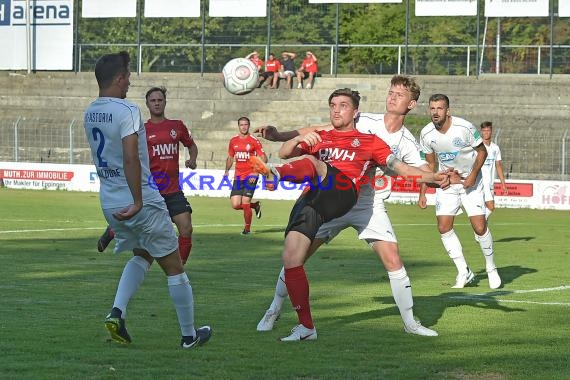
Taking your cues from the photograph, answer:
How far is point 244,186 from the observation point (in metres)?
23.4

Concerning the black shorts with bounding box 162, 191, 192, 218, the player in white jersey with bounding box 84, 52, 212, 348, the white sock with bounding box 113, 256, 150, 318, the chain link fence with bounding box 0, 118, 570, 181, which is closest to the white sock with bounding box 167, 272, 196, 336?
the player in white jersey with bounding box 84, 52, 212, 348

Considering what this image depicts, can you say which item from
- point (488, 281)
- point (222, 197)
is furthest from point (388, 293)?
point (222, 197)

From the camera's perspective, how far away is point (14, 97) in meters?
49.0

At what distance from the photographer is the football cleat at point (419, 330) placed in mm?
9852

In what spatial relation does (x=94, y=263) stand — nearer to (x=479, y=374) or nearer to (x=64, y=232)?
(x=64, y=232)

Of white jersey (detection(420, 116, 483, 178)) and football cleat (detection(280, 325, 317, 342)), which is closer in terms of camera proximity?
football cleat (detection(280, 325, 317, 342))

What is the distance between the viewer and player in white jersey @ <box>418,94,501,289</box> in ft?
46.8

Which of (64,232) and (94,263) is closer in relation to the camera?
(94,263)

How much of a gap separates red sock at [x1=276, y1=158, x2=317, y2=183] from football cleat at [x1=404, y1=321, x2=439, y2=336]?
5.12 ft

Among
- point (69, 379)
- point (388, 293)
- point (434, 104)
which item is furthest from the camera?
point (434, 104)

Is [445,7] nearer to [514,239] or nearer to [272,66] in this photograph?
[272,66]

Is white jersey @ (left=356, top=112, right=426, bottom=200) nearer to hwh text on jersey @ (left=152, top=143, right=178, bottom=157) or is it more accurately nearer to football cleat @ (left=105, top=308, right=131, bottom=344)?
football cleat @ (left=105, top=308, right=131, bottom=344)

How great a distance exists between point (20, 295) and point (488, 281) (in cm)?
592

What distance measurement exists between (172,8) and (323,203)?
38.5 m
